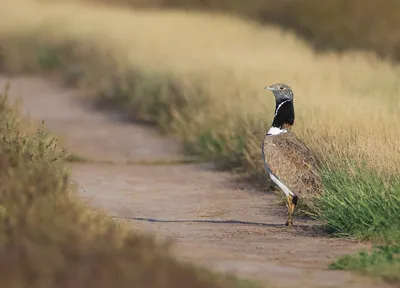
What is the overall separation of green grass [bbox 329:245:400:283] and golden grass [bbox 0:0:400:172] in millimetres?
1898

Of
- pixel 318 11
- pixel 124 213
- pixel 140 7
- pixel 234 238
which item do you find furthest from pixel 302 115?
pixel 140 7

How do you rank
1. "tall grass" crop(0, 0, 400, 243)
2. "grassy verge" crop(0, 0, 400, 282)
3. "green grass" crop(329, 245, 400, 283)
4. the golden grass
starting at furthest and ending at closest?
the golden grass → "tall grass" crop(0, 0, 400, 243) → "grassy verge" crop(0, 0, 400, 282) → "green grass" crop(329, 245, 400, 283)

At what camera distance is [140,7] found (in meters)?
38.2

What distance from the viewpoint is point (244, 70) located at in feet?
65.8

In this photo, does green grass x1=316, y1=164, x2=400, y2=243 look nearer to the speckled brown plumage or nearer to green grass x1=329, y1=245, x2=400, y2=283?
A: the speckled brown plumage

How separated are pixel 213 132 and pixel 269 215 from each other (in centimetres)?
496

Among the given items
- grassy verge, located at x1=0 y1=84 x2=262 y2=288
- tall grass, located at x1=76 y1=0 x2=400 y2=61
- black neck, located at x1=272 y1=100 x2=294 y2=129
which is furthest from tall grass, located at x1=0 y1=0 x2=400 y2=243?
grassy verge, located at x1=0 y1=84 x2=262 y2=288

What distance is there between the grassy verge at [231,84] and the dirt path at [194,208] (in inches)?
15.5

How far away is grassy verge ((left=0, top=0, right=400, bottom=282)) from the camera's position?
34.5ft

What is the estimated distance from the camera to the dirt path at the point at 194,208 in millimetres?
8461

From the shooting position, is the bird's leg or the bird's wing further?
the bird's leg

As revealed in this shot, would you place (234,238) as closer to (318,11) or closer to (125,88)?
(125,88)

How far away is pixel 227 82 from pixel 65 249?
1240 centimetres

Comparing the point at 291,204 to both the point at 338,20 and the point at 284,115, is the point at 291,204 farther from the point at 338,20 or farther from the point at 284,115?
the point at 338,20
